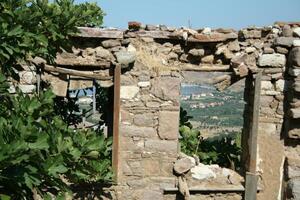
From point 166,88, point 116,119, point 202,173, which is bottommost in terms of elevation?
point 202,173

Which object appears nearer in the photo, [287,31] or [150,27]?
[150,27]

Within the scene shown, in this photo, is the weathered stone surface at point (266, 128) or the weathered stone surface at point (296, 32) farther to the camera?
the weathered stone surface at point (266, 128)

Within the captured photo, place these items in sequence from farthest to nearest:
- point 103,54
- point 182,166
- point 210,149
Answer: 1. point 210,149
2. point 182,166
3. point 103,54

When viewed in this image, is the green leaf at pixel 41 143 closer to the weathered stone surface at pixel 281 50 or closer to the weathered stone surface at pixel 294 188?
the weathered stone surface at pixel 281 50

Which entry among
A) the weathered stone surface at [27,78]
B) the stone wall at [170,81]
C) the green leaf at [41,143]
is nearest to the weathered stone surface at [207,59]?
→ the stone wall at [170,81]

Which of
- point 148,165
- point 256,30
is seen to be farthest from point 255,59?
point 148,165

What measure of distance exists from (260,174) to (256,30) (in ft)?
6.09

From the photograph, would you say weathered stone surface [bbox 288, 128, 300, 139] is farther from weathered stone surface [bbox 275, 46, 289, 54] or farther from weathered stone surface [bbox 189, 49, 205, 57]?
weathered stone surface [bbox 189, 49, 205, 57]

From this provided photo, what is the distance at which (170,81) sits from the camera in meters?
5.55

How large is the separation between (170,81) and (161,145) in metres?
0.81

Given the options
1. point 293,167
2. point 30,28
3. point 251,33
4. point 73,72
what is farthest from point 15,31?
point 293,167

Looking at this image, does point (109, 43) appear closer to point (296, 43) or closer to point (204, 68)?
point (204, 68)

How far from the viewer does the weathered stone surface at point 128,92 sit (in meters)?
5.47

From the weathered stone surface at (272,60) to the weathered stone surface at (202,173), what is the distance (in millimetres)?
1521
